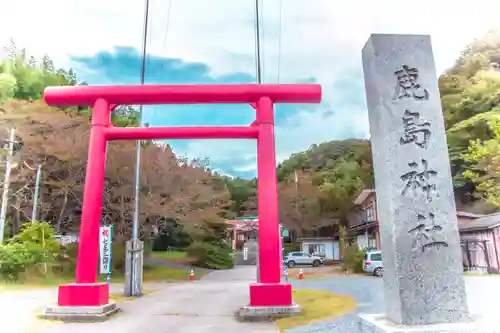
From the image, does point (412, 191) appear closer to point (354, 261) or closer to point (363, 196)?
point (354, 261)

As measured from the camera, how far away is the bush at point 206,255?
22.1m

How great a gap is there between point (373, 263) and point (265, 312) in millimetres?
10448

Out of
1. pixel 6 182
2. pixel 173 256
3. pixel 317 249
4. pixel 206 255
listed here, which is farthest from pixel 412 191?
pixel 173 256

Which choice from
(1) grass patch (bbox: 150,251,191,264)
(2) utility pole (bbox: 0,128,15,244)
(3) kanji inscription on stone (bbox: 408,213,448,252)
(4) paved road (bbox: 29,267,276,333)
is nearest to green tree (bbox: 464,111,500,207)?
(4) paved road (bbox: 29,267,276,333)

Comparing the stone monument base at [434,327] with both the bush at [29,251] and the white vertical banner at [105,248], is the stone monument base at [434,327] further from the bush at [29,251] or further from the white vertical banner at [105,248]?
the bush at [29,251]

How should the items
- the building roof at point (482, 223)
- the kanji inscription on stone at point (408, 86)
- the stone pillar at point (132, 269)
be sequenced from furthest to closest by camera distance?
1. the building roof at point (482, 223)
2. the stone pillar at point (132, 269)
3. the kanji inscription on stone at point (408, 86)

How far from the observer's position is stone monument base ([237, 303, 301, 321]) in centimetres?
651

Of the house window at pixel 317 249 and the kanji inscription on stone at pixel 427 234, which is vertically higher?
the kanji inscription on stone at pixel 427 234

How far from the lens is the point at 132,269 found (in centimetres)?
1020

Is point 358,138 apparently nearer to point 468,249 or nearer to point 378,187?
point 468,249

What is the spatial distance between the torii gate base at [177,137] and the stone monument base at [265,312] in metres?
0.04

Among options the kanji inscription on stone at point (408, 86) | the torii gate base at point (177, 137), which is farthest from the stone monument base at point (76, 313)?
the kanji inscription on stone at point (408, 86)

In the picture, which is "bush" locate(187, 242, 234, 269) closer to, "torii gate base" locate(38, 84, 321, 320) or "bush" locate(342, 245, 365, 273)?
"bush" locate(342, 245, 365, 273)

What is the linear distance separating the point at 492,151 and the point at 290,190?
12.2m
